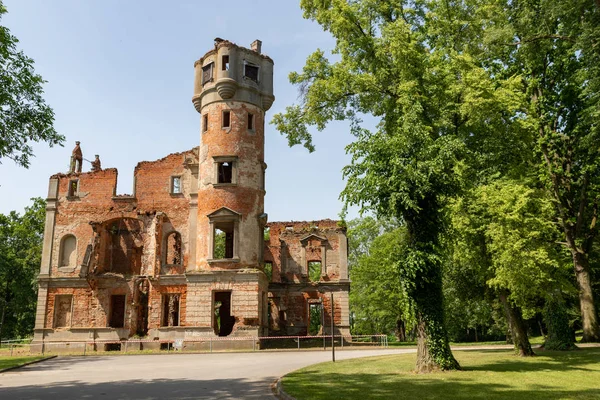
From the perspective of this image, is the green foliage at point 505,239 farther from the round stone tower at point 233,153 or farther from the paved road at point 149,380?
the round stone tower at point 233,153

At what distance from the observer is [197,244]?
2983 cm

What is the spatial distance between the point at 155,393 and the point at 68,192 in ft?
91.6

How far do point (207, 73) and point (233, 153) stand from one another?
237 inches

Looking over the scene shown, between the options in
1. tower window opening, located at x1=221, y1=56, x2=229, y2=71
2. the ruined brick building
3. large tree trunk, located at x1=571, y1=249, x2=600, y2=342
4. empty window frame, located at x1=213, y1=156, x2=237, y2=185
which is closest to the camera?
large tree trunk, located at x1=571, y1=249, x2=600, y2=342

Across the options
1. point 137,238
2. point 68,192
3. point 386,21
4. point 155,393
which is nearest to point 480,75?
point 386,21

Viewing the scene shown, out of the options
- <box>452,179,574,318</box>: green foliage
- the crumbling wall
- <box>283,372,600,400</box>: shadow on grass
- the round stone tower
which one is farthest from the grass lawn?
the crumbling wall

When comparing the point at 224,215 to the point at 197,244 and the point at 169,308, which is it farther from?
the point at 169,308

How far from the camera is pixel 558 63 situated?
83.9 ft

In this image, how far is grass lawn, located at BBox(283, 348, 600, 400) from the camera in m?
10.3

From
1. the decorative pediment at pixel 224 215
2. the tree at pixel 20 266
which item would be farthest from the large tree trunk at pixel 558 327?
the tree at pixel 20 266

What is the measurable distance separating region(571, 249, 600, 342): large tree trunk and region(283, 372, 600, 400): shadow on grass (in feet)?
56.3

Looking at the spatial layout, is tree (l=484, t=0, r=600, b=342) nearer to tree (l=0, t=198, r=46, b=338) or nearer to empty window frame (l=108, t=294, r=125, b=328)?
empty window frame (l=108, t=294, r=125, b=328)

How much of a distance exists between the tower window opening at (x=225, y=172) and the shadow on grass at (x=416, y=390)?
19.5 m

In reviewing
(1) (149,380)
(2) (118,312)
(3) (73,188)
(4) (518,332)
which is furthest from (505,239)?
(3) (73,188)
